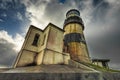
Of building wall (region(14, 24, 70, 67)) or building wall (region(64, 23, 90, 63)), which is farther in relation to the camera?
building wall (region(64, 23, 90, 63))

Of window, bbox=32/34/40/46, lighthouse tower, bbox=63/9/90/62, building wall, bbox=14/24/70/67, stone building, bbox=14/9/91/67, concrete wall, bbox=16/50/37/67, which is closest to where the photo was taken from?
concrete wall, bbox=16/50/37/67

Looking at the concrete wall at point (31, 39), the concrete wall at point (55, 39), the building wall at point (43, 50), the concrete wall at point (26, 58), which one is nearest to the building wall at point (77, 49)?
the building wall at point (43, 50)

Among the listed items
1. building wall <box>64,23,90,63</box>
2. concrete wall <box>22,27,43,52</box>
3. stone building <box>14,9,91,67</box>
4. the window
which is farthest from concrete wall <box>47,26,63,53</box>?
building wall <box>64,23,90,63</box>

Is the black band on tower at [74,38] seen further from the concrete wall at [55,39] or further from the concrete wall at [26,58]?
the concrete wall at [26,58]

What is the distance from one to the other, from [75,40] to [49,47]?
8507mm

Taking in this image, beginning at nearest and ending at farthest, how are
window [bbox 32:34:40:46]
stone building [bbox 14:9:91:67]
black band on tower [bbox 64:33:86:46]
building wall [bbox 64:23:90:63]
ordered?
stone building [bbox 14:9:91:67], window [bbox 32:34:40:46], building wall [bbox 64:23:90:63], black band on tower [bbox 64:33:86:46]

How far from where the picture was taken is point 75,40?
18359 mm

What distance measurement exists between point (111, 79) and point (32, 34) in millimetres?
12395

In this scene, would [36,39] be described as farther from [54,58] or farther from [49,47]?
[54,58]

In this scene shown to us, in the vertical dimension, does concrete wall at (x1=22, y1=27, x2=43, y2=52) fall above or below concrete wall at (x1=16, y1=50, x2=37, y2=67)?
above

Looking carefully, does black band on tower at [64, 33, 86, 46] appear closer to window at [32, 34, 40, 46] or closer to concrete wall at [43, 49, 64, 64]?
concrete wall at [43, 49, 64, 64]

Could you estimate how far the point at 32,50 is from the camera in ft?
40.3

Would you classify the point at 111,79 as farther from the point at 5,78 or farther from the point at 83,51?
the point at 5,78

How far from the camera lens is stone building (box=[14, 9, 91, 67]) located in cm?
1095
